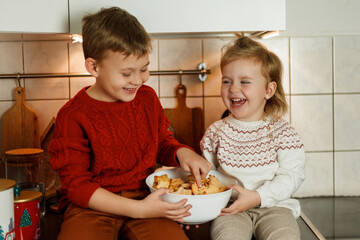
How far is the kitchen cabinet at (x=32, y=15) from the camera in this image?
3.39ft

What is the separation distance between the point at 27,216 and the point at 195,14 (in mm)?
709

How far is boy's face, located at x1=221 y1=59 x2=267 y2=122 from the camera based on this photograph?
1.08m

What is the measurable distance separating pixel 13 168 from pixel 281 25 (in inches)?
38.1

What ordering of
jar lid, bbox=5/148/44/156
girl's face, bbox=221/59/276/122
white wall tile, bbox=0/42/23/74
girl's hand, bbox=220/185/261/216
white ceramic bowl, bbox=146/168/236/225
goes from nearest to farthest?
white ceramic bowl, bbox=146/168/236/225
girl's hand, bbox=220/185/261/216
girl's face, bbox=221/59/276/122
jar lid, bbox=5/148/44/156
white wall tile, bbox=0/42/23/74

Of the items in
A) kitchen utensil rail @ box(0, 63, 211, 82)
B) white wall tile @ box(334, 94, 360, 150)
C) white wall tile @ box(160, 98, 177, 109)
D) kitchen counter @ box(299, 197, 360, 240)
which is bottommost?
kitchen counter @ box(299, 197, 360, 240)

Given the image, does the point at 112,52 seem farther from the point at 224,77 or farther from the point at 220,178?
the point at 220,178

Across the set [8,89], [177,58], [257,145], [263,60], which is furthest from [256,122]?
[8,89]

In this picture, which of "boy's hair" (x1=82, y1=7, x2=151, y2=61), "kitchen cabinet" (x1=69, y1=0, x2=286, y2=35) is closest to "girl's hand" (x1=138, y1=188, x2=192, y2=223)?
"boy's hair" (x1=82, y1=7, x2=151, y2=61)

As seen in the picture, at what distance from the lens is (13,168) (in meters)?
1.28

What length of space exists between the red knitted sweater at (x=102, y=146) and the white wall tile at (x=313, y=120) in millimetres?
544

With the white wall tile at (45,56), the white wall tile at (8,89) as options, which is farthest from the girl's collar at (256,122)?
the white wall tile at (8,89)

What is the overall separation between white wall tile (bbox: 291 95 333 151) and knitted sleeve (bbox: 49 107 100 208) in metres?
0.79

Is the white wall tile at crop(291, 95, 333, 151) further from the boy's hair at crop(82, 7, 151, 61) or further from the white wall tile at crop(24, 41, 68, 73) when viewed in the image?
the white wall tile at crop(24, 41, 68, 73)

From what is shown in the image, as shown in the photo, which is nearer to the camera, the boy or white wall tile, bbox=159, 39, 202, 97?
the boy
